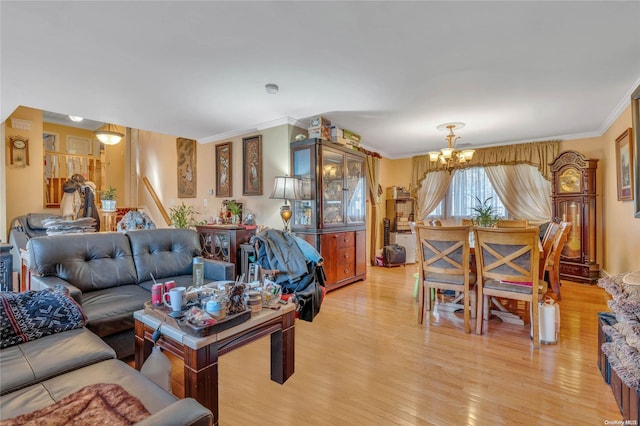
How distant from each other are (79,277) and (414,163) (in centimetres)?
591

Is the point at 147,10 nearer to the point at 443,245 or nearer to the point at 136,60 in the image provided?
the point at 136,60

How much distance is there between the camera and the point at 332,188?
4242mm

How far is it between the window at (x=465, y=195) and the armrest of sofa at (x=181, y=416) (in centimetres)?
582

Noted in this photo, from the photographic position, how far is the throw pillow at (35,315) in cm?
144

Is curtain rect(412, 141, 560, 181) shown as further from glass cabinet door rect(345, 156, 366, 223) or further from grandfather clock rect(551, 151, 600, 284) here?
glass cabinet door rect(345, 156, 366, 223)

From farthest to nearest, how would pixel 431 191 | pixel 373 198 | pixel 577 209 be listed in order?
pixel 431 191 < pixel 373 198 < pixel 577 209

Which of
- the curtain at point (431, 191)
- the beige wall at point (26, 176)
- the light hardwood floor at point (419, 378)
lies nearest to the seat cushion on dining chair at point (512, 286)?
the light hardwood floor at point (419, 378)

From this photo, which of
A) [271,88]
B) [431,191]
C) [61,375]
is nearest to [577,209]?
[431,191]

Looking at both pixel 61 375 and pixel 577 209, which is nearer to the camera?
pixel 61 375

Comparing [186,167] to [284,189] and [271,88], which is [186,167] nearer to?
[284,189]

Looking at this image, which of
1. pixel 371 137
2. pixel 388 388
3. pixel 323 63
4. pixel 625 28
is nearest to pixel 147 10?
pixel 323 63

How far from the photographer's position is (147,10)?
6.05 feet

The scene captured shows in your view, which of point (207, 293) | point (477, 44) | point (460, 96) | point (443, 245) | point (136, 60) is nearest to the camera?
point (207, 293)

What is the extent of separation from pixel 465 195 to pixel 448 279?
11.9ft
